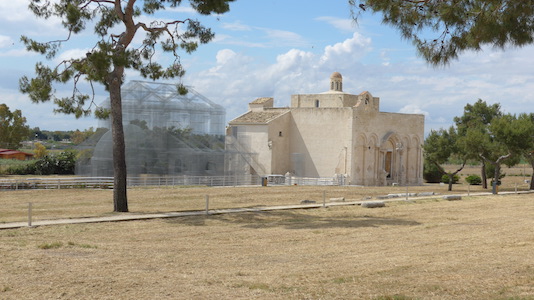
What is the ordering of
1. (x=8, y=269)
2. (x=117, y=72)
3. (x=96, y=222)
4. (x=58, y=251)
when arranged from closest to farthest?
1. (x=8, y=269)
2. (x=58, y=251)
3. (x=96, y=222)
4. (x=117, y=72)

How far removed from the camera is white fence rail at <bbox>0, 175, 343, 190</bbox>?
33.5 meters

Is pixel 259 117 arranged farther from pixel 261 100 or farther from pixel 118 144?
pixel 118 144

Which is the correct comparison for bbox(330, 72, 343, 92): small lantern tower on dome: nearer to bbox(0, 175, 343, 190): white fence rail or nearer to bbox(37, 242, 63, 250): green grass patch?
bbox(0, 175, 343, 190): white fence rail

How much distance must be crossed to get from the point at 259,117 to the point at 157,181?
14.6 meters

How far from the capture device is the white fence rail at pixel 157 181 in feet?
110

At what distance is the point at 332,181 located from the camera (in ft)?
150

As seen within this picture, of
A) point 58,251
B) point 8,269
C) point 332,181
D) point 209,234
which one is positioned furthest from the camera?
point 332,181

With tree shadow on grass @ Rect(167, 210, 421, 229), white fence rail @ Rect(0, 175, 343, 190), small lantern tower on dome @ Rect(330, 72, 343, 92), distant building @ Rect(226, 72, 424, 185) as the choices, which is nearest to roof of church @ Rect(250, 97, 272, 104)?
distant building @ Rect(226, 72, 424, 185)

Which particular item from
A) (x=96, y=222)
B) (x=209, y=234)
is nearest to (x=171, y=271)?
(x=209, y=234)

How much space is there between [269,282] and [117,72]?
48.0ft

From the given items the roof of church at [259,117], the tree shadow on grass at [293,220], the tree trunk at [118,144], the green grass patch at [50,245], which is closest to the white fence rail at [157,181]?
the roof of church at [259,117]

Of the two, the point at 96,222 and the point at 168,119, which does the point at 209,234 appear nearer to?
the point at 96,222

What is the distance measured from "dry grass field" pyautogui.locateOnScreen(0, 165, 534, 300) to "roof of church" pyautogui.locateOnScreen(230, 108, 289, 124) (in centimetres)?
2435

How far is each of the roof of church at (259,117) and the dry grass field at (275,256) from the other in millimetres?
24353
